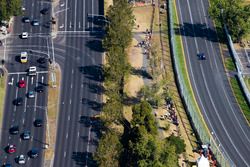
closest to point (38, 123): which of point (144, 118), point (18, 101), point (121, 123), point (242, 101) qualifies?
point (18, 101)

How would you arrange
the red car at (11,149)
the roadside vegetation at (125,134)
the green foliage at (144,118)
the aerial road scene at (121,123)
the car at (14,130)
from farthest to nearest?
the car at (14,130) → the red car at (11,149) → the green foliage at (144,118) → the aerial road scene at (121,123) → the roadside vegetation at (125,134)

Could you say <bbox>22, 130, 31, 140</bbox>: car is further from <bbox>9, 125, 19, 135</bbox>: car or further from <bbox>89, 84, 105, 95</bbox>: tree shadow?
<bbox>89, 84, 105, 95</bbox>: tree shadow

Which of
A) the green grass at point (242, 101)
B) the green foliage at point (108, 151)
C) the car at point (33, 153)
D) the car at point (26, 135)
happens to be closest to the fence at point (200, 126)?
the green grass at point (242, 101)

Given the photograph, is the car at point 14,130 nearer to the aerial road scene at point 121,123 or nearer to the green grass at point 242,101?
the aerial road scene at point 121,123

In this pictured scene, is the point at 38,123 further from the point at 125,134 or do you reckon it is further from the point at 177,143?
the point at 177,143

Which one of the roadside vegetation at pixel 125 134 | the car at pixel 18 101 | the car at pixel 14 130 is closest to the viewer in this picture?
the roadside vegetation at pixel 125 134

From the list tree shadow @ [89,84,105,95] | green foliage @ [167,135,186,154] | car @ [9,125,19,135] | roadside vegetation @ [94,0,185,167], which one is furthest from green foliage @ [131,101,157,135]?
car @ [9,125,19,135]
